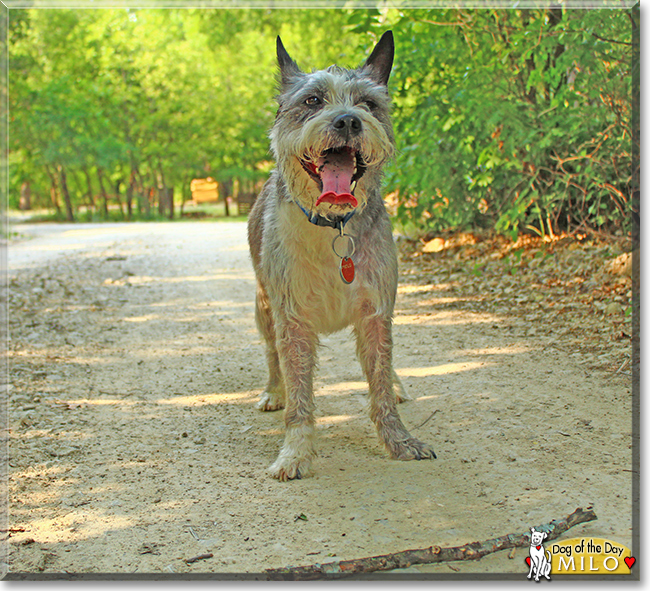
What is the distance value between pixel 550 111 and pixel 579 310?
2.64 metres

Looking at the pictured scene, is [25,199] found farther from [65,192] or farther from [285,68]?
[285,68]

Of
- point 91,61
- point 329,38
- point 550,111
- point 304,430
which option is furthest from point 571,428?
point 91,61

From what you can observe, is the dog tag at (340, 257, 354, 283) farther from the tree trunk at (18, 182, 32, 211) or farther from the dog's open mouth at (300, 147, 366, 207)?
the tree trunk at (18, 182, 32, 211)

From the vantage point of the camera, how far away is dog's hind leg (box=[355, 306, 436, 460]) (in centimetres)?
391

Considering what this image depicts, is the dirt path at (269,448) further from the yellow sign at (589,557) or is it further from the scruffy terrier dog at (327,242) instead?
the scruffy terrier dog at (327,242)

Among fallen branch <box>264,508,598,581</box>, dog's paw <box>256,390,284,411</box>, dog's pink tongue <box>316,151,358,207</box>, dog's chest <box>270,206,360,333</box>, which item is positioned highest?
dog's pink tongue <box>316,151,358,207</box>

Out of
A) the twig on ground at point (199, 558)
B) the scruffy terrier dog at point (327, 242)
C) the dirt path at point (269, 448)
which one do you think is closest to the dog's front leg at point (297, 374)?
the scruffy terrier dog at point (327, 242)

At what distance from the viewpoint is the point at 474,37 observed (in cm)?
804

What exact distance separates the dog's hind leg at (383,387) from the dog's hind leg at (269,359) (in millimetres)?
1006

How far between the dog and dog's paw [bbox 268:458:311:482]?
1446mm

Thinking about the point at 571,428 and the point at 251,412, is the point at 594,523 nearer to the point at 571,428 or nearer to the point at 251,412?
the point at 571,428

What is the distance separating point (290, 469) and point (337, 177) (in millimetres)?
1753

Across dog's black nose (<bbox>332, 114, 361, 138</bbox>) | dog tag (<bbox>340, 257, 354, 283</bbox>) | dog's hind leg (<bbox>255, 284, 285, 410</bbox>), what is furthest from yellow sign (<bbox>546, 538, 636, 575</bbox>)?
dog's hind leg (<bbox>255, 284, 285, 410</bbox>)

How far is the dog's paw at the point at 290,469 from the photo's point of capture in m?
3.71
